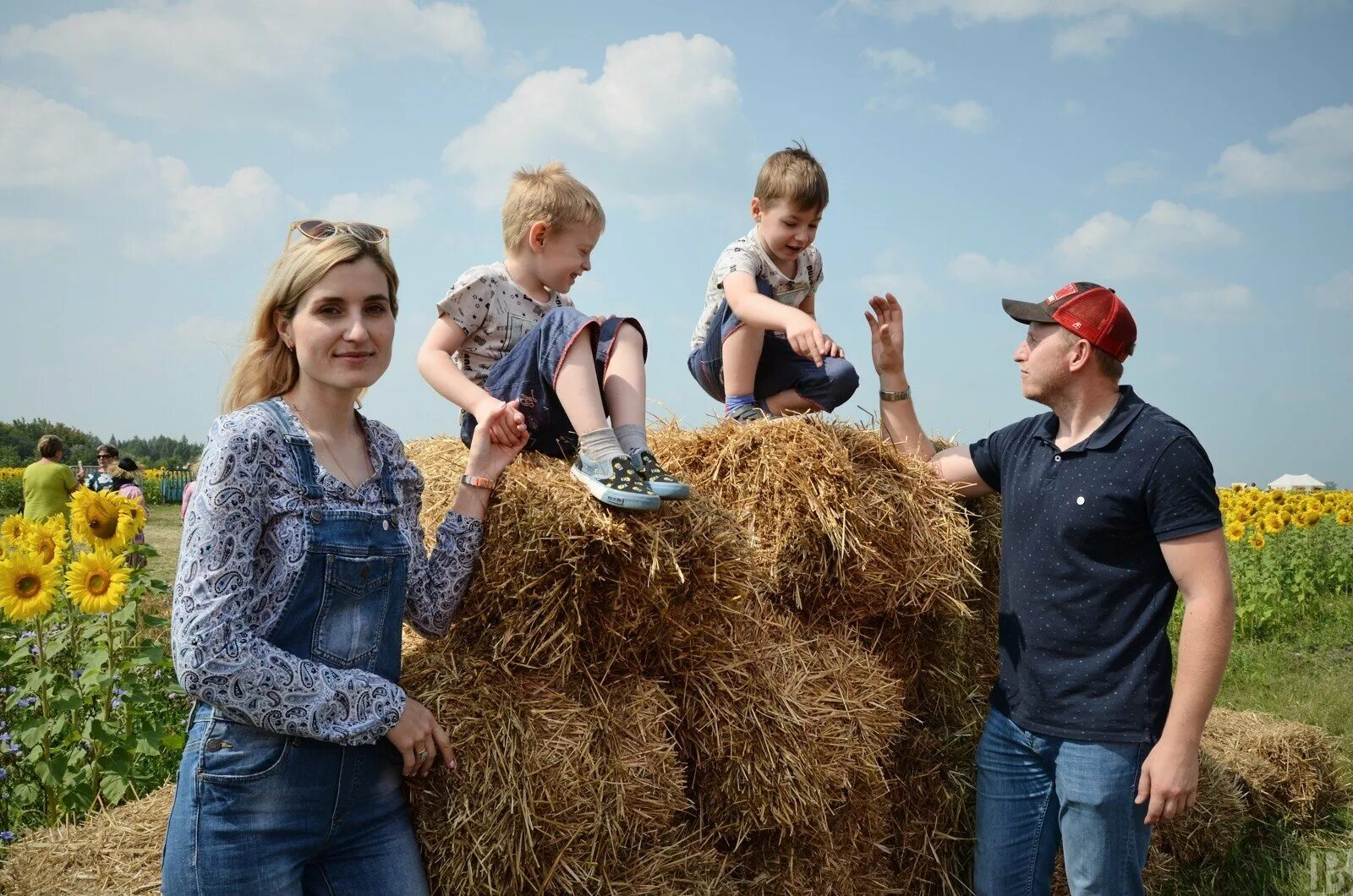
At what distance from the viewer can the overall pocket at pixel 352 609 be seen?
208 centimetres

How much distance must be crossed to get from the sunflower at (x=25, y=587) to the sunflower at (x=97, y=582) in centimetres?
8

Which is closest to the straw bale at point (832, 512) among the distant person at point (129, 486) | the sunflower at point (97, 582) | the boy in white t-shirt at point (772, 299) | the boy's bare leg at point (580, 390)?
the boy in white t-shirt at point (772, 299)

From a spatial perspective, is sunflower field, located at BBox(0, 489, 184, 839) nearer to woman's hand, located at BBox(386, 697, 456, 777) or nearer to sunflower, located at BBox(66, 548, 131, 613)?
sunflower, located at BBox(66, 548, 131, 613)

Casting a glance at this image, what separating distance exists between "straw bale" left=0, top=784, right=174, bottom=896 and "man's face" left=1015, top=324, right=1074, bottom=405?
3005mm

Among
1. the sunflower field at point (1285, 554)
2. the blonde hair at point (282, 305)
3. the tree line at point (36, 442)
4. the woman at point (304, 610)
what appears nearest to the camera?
the woman at point (304, 610)

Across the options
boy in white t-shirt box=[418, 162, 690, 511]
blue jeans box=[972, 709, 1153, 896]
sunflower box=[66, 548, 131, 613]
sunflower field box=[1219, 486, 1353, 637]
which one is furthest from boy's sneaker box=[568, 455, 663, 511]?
sunflower field box=[1219, 486, 1353, 637]

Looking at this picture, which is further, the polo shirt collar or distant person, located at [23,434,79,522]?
distant person, located at [23,434,79,522]

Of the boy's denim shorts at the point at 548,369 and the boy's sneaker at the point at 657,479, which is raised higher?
the boy's denim shorts at the point at 548,369

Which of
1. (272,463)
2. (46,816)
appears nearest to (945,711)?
(272,463)

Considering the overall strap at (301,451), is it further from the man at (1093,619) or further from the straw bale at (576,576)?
the man at (1093,619)

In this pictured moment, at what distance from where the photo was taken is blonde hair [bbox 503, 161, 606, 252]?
3.34m

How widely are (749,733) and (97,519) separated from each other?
124 inches

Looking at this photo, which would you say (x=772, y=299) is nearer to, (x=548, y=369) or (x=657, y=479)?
(x=548, y=369)

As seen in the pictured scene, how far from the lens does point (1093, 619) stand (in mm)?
3008
